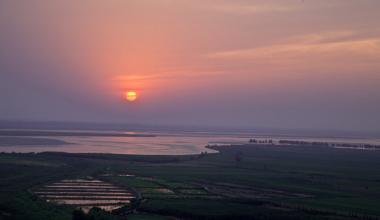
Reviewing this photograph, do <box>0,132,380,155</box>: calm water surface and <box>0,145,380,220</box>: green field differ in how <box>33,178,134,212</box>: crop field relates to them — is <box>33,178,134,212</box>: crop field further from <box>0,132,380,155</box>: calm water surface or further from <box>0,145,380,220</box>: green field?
<box>0,132,380,155</box>: calm water surface

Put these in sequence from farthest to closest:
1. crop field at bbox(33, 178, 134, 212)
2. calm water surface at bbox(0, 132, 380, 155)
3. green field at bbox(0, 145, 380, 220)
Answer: calm water surface at bbox(0, 132, 380, 155) → crop field at bbox(33, 178, 134, 212) → green field at bbox(0, 145, 380, 220)

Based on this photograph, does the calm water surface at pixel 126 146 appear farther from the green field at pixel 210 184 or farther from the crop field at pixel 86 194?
the crop field at pixel 86 194

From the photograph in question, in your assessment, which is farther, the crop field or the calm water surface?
the calm water surface

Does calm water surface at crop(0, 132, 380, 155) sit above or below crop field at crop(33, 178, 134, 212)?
above

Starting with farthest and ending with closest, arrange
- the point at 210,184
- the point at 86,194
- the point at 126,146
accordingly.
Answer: the point at 126,146 < the point at 210,184 < the point at 86,194

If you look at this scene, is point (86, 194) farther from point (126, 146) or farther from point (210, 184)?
point (126, 146)

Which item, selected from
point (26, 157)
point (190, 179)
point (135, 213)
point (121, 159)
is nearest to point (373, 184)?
point (190, 179)

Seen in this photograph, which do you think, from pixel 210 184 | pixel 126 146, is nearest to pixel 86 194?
pixel 210 184

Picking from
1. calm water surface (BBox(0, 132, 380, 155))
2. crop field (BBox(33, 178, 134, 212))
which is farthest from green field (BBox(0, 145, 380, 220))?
calm water surface (BBox(0, 132, 380, 155))

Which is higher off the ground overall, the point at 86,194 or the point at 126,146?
the point at 126,146

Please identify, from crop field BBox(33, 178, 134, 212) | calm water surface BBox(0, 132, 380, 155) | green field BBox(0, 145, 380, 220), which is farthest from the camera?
calm water surface BBox(0, 132, 380, 155)
